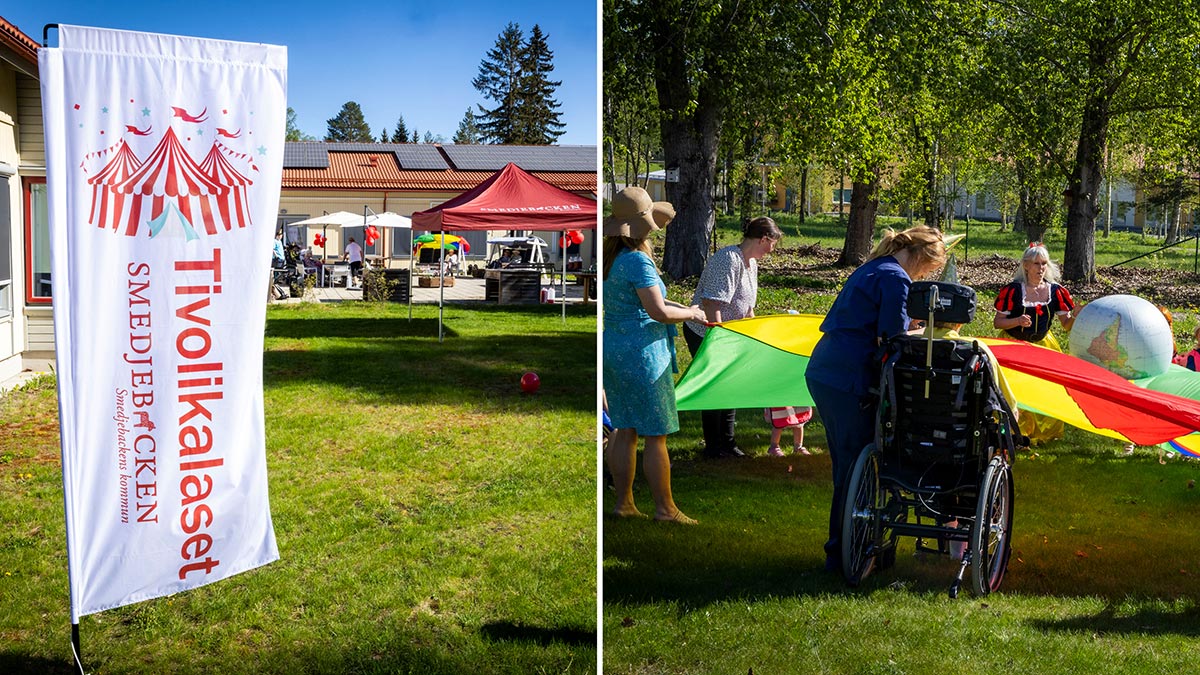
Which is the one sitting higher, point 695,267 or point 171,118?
point 171,118

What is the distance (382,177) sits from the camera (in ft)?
92.8

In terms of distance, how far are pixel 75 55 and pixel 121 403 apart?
898mm

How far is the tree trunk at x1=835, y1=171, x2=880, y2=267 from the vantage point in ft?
11.6

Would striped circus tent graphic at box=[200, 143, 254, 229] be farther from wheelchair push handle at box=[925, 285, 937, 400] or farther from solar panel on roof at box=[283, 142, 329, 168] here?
solar panel on roof at box=[283, 142, 329, 168]

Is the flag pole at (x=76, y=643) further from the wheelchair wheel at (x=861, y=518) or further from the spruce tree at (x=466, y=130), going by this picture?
the spruce tree at (x=466, y=130)

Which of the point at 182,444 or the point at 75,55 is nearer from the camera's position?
the point at 75,55

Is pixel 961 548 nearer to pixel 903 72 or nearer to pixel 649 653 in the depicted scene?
pixel 649 653

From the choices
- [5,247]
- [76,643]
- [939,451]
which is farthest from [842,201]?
[5,247]

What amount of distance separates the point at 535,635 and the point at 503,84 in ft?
188

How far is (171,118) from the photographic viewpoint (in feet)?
10.00

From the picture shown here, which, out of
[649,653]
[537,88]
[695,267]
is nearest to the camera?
[649,653]

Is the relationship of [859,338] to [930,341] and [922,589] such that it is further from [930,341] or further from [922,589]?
[922,589]

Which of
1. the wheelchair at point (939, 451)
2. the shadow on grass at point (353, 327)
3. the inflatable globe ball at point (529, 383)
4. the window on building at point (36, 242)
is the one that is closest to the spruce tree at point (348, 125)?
the shadow on grass at point (353, 327)

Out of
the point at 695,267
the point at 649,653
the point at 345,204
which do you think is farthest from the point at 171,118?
the point at 345,204
